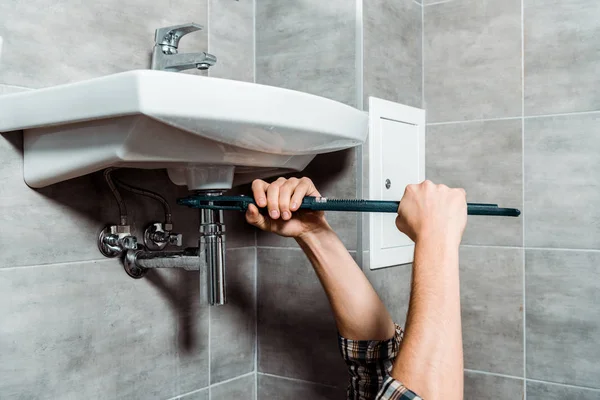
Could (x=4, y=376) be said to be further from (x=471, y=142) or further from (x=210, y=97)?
(x=471, y=142)

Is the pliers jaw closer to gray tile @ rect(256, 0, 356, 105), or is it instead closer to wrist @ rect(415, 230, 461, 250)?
wrist @ rect(415, 230, 461, 250)

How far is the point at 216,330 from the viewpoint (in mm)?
1513

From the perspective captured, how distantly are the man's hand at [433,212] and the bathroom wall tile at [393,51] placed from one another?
1.76ft

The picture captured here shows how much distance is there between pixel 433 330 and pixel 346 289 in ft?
1.16

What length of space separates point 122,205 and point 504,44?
3.34 feet

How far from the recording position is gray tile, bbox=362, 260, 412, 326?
1503mm

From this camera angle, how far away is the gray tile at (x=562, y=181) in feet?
4.93

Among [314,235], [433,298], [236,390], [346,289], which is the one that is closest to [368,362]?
[346,289]

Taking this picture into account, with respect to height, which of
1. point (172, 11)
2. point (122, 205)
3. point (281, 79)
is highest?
point (172, 11)

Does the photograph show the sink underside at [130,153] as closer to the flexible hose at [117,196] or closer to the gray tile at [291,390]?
the flexible hose at [117,196]

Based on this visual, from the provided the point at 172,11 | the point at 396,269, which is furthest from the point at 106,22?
the point at 396,269

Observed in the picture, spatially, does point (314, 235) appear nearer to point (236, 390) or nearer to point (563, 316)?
point (236, 390)

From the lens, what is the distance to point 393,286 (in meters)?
1.58

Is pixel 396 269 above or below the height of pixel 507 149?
below
